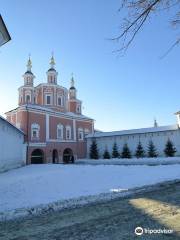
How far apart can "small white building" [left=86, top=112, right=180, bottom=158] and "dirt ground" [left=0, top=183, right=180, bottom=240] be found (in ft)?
88.5

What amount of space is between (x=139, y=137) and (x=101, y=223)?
3051 centimetres

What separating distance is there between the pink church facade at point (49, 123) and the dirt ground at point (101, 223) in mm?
25618

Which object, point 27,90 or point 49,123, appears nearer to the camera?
point 49,123

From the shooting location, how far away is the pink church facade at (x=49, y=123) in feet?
104

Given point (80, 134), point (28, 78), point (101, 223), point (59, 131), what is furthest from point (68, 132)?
point (101, 223)

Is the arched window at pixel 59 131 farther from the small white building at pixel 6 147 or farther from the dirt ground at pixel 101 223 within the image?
the dirt ground at pixel 101 223

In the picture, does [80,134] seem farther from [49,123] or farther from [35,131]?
[35,131]

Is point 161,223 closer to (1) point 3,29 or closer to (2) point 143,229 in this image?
(2) point 143,229

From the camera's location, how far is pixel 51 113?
34312 mm

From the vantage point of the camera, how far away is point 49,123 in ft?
111

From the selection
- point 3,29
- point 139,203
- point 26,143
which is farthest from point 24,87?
point 139,203

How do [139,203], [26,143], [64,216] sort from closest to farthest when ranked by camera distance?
[64,216]
[139,203]
[26,143]

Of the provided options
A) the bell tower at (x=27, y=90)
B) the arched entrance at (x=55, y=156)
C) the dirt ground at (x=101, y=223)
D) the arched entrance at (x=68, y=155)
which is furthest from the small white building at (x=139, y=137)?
the dirt ground at (x=101, y=223)

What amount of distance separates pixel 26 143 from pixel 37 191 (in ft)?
74.3
